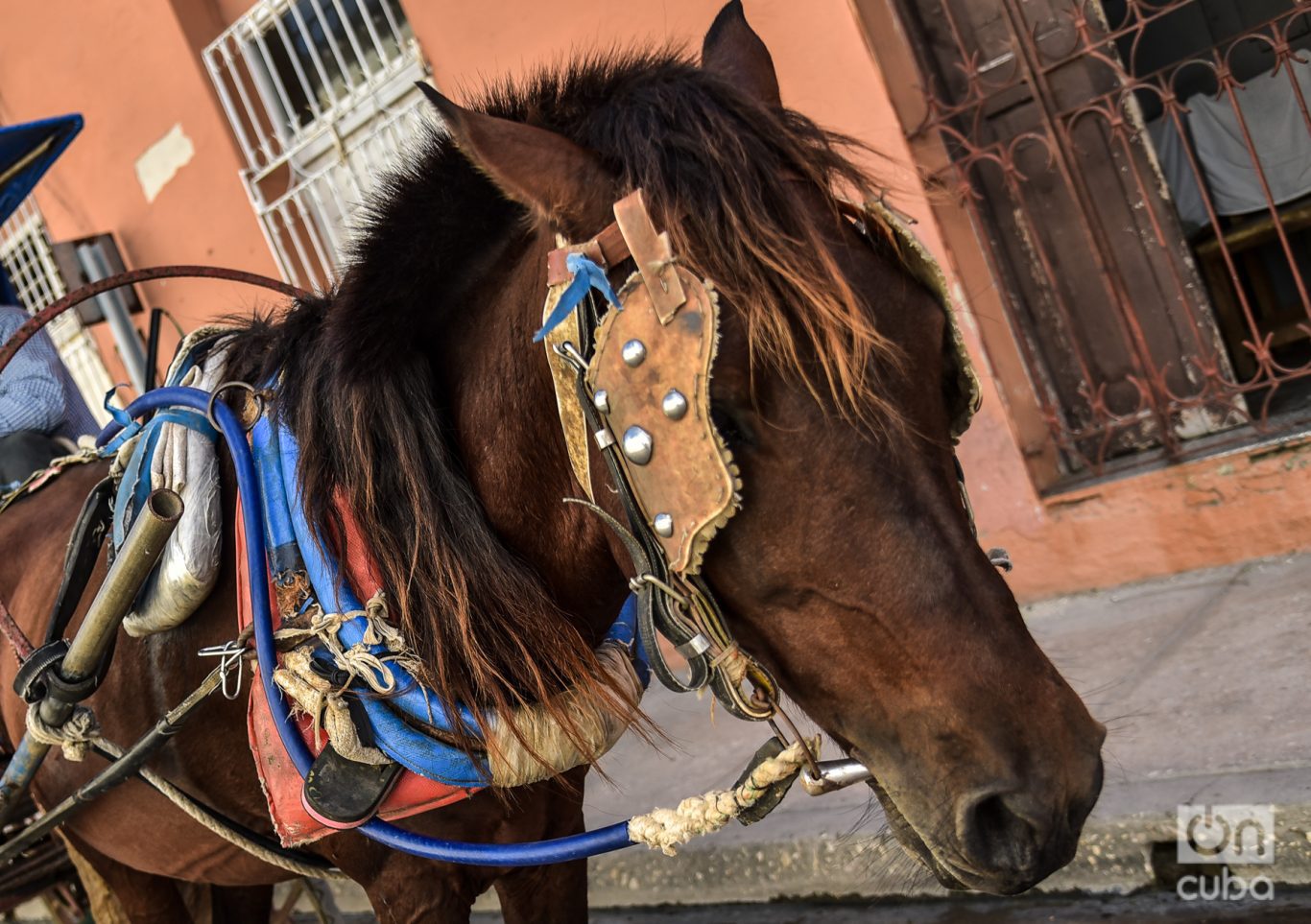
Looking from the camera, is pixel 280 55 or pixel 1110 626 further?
pixel 280 55

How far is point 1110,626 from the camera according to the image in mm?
3607

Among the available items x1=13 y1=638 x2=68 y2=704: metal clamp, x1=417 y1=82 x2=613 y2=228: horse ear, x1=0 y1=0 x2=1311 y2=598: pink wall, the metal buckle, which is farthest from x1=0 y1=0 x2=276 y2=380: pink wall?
x1=417 y1=82 x2=613 y2=228: horse ear

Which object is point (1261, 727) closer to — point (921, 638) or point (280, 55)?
point (921, 638)

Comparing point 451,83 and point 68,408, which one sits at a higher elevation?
point 451,83

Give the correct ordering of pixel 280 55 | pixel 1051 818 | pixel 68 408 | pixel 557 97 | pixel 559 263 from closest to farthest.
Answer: pixel 1051 818 < pixel 559 263 < pixel 557 97 < pixel 68 408 < pixel 280 55

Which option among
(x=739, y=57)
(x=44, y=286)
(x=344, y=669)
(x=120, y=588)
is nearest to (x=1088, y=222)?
(x=739, y=57)

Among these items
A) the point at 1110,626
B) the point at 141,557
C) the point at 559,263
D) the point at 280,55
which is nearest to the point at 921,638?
the point at 559,263

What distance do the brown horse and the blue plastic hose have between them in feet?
0.26

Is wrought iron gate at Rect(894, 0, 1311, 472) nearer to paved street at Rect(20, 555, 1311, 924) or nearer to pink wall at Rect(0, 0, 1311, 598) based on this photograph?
pink wall at Rect(0, 0, 1311, 598)

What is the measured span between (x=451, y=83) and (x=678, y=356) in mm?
4107

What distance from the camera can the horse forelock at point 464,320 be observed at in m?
1.29

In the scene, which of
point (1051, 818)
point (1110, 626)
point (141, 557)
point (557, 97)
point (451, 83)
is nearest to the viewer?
point (1051, 818)

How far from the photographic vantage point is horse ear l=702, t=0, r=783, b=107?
1588 millimetres

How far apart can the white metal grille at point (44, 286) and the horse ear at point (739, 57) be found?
651 centimetres
